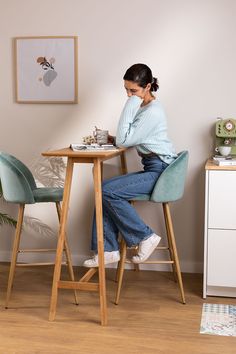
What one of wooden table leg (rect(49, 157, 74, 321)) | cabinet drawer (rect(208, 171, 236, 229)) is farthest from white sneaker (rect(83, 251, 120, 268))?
cabinet drawer (rect(208, 171, 236, 229))

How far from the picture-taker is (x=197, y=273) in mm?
4125

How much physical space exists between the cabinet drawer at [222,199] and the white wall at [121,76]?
55 cm

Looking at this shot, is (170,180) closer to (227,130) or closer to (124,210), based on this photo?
(124,210)

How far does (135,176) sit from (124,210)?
22cm

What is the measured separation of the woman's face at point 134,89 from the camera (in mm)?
3528

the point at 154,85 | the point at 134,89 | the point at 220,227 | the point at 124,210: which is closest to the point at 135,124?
the point at 134,89

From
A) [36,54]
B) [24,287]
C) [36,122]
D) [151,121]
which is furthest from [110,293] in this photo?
[36,54]

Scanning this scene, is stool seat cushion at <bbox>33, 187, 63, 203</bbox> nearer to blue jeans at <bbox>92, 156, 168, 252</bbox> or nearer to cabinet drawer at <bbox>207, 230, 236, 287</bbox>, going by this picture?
blue jeans at <bbox>92, 156, 168, 252</bbox>

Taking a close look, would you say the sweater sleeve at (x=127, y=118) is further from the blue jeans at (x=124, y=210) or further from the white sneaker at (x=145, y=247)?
the white sneaker at (x=145, y=247)

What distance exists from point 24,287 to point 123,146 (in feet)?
3.56

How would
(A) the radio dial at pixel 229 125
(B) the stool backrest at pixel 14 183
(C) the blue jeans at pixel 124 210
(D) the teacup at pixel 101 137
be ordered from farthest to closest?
(A) the radio dial at pixel 229 125 → (D) the teacup at pixel 101 137 → (C) the blue jeans at pixel 124 210 → (B) the stool backrest at pixel 14 183

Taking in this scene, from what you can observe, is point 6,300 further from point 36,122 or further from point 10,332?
point 36,122

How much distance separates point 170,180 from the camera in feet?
11.3

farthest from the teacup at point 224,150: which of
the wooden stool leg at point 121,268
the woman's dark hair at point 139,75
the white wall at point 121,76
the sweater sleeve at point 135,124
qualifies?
the wooden stool leg at point 121,268
